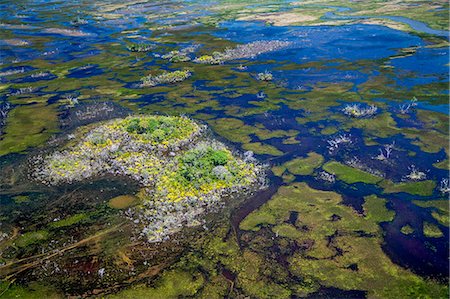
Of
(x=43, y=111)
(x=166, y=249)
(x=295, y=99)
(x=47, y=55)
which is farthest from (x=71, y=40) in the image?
(x=166, y=249)

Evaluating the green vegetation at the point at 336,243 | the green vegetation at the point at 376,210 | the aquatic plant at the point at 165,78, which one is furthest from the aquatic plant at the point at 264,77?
the green vegetation at the point at 376,210

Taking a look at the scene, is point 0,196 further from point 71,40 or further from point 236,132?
point 71,40

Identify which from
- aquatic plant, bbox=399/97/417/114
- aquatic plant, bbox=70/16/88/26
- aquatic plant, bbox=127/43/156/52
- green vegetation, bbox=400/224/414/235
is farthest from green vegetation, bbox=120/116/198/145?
aquatic plant, bbox=70/16/88/26

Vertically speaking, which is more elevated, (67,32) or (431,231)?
(67,32)

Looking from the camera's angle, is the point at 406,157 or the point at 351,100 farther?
the point at 351,100

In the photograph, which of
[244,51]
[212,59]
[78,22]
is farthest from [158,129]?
[78,22]

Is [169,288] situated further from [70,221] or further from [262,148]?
[262,148]
